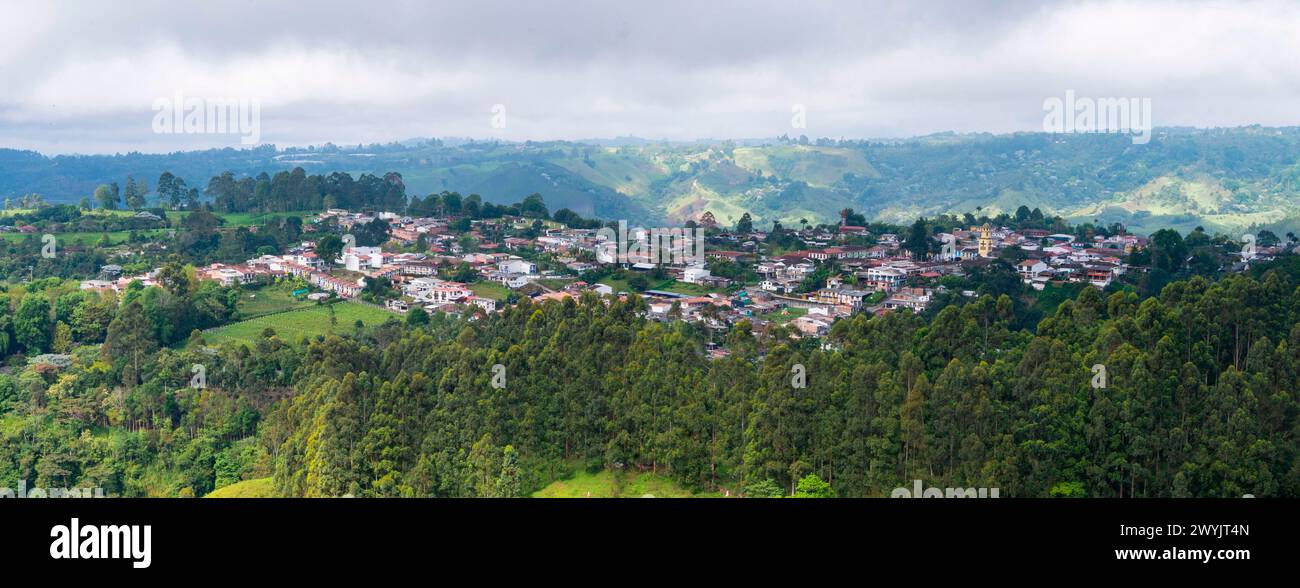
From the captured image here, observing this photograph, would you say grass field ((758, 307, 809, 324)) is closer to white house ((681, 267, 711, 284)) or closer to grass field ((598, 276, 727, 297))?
grass field ((598, 276, 727, 297))

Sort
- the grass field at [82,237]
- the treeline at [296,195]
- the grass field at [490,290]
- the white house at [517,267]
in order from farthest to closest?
1. the treeline at [296,195]
2. the grass field at [82,237]
3. the white house at [517,267]
4. the grass field at [490,290]

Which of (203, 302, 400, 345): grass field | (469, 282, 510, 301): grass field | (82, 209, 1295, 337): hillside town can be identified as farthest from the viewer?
(469, 282, 510, 301): grass field

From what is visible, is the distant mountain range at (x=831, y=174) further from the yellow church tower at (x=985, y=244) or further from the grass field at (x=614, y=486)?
the grass field at (x=614, y=486)

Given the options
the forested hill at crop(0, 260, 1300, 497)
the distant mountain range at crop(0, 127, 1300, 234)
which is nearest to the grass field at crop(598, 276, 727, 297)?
the forested hill at crop(0, 260, 1300, 497)

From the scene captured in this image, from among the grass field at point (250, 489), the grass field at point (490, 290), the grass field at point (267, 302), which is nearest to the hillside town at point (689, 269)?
the grass field at point (490, 290)

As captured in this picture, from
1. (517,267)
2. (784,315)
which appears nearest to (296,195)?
(517,267)
